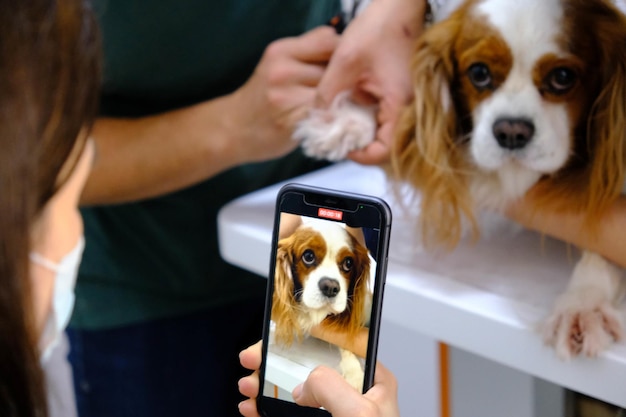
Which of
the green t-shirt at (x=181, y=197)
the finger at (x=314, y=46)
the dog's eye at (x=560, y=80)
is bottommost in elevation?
the green t-shirt at (x=181, y=197)

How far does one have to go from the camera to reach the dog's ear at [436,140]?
0.58m

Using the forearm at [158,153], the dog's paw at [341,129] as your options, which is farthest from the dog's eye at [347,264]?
the forearm at [158,153]

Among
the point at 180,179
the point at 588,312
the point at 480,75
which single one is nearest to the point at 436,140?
the point at 480,75

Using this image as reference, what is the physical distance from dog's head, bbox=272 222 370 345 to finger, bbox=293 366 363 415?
28 millimetres

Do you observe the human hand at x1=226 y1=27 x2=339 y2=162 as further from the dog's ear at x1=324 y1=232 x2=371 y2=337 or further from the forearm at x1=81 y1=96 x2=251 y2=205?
the dog's ear at x1=324 y1=232 x2=371 y2=337

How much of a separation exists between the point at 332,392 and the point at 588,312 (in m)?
0.20

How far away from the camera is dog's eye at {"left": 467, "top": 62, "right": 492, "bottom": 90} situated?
0.54 meters

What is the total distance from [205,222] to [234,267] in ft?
0.20

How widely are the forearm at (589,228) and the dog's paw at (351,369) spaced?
8.7 inches

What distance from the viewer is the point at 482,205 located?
23.7 inches

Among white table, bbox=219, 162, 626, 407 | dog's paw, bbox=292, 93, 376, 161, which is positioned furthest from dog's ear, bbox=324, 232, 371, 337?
dog's paw, bbox=292, 93, 376, 161

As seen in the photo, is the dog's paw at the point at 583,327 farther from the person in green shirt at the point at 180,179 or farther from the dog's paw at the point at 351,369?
the person in green shirt at the point at 180,179

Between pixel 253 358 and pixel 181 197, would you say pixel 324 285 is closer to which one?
pixel 253 358

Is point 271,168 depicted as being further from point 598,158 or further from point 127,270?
point 598,158
